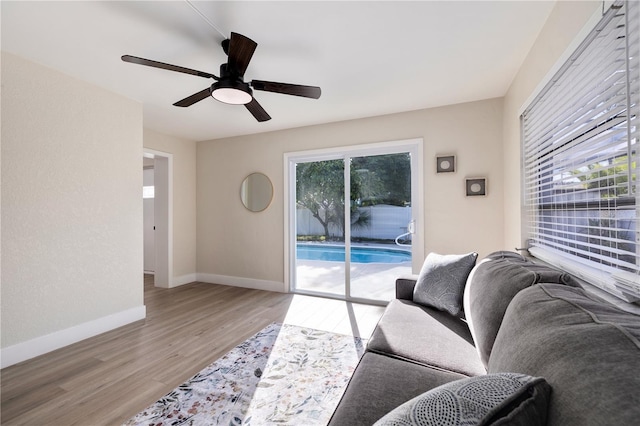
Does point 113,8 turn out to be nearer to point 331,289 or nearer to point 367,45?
point 367,45

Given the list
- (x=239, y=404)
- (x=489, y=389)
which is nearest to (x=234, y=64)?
(x=489, y=389)

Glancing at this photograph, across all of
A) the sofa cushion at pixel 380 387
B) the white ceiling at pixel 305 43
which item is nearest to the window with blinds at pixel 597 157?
the white ceiling at pixel 305 43

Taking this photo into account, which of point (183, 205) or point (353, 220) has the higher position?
point (183, 205)

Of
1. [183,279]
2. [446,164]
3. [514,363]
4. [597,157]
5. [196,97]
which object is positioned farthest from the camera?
[183,279]

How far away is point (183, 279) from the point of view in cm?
459

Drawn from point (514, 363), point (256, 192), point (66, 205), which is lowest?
point (514, 363)

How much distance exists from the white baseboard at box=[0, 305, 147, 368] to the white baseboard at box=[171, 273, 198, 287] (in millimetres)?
1338

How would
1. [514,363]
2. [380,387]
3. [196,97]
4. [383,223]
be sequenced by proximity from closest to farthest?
1. [514,363]
2. [380,387]
3. [196,97]
4. [383,223]

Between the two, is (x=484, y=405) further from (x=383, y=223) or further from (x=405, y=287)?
(x=383, y=223)

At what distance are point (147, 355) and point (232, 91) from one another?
2.29 meters

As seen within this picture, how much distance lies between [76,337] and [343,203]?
10.5ft

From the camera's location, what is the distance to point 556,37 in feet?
5.41

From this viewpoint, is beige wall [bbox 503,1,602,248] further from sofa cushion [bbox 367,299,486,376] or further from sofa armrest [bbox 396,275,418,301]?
sofa cushion [bbox 367,299,486,376]

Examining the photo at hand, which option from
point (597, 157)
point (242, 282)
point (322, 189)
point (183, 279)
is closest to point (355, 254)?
point (322, 189)
